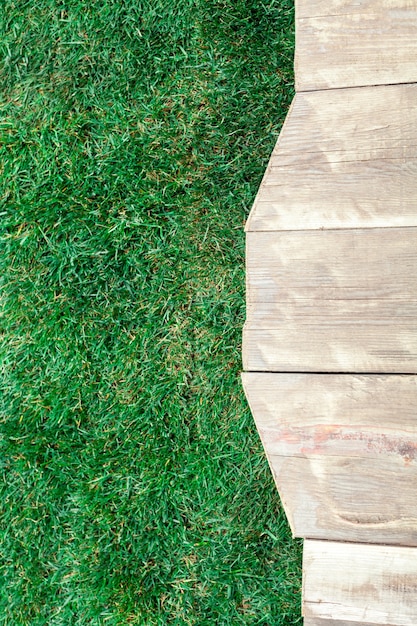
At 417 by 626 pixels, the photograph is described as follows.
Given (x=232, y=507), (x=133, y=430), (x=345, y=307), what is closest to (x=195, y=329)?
(x=133, y=430)

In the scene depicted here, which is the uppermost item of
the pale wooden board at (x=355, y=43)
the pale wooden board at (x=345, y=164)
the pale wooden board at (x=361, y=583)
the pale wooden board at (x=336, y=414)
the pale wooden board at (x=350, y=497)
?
the pale wooden board at (x=355, y=43)

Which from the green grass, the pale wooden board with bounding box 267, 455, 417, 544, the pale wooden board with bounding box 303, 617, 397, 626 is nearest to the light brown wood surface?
the pale wooden board with bounding box 267, 455, 417, 544

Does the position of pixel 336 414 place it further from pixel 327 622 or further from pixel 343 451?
pixel 327 622

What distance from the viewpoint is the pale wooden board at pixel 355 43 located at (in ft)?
6.08

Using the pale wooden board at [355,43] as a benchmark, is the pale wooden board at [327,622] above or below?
below

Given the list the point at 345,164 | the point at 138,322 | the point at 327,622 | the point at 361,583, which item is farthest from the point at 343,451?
the point at 138,322

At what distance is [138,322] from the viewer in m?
2.61

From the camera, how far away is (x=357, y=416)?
1.81m

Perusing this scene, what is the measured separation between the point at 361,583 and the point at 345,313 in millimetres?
672

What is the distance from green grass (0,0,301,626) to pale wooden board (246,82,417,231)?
67 centimetres

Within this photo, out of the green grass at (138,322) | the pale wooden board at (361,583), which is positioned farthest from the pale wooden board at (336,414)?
the green grass at (138,322)

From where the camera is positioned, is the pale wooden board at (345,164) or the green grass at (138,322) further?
the green grass at (138,322)

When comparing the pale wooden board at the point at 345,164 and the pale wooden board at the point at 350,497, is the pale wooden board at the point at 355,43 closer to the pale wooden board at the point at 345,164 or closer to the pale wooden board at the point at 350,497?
the pale wooden board at the point at 345,164

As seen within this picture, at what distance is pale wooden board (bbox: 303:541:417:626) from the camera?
177 centimetres
